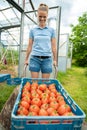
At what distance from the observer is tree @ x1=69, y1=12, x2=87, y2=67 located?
2331cm

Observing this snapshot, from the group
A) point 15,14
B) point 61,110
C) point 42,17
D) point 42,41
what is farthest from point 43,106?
point 15,14

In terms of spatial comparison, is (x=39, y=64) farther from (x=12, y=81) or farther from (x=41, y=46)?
(x=12, y=81)

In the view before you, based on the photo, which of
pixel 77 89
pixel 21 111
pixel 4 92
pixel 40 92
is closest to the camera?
pixel 21 111

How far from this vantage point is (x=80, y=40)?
81.6 feet

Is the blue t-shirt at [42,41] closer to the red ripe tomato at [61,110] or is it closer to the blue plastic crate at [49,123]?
the red ripe tomato at [61,110]

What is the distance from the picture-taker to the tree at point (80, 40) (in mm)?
23312

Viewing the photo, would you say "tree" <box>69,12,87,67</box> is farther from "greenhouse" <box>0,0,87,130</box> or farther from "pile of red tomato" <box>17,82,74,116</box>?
"pile of red tomato" <box>17,82,74,116</box>

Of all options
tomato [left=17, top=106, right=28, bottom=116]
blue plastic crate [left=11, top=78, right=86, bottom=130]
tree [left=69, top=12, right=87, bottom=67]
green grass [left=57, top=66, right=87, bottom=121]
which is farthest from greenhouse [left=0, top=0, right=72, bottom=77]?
tree [left=69, top=12, right=87, bottom=67]

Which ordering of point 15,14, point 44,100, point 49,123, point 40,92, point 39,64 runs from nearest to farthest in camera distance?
point 49,123 < point 44,100 < point 40,92 < point 39,64 < point 15,14

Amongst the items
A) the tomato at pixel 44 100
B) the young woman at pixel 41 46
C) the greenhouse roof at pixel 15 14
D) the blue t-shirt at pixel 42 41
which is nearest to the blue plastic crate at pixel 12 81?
the young woman at pixel 41 46

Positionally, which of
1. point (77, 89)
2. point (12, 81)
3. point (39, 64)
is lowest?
point (77, 89)

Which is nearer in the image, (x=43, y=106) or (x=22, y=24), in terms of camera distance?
(x=43, y=106)

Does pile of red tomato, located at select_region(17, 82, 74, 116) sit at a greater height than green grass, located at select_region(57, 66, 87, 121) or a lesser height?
greater

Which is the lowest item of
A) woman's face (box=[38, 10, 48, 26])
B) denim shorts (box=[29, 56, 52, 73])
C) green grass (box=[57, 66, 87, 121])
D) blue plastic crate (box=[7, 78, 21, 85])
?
green grass (box=[57, 66, 87, 121])
